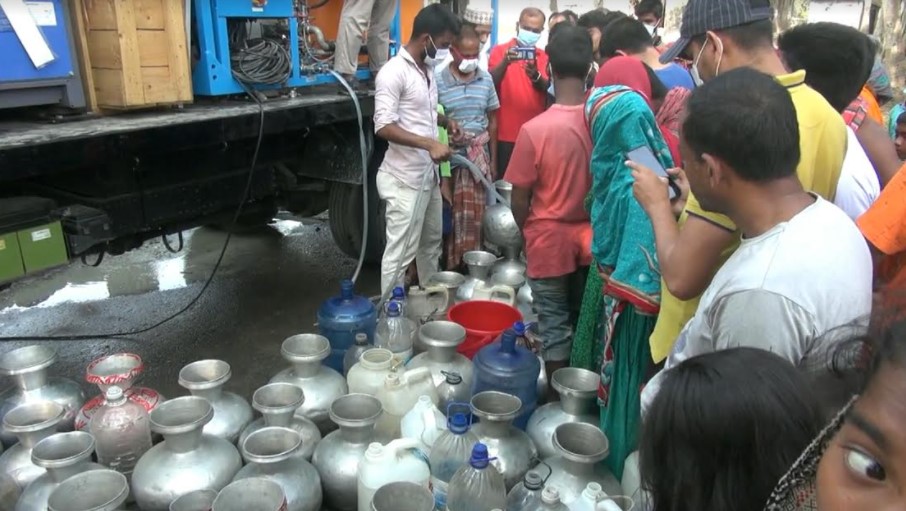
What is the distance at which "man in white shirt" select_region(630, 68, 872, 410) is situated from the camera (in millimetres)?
1322

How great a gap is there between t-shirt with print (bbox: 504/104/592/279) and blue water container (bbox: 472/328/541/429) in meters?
0.49

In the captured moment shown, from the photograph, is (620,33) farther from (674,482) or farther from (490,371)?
(674,482)

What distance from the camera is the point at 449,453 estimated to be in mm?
2068

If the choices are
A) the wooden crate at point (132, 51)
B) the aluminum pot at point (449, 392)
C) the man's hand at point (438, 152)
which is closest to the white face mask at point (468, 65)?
the man's hand at point (438, 152)

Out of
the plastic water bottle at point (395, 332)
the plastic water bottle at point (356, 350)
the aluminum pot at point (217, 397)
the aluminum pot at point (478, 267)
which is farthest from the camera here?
the aluminum pot at point (478, 267)

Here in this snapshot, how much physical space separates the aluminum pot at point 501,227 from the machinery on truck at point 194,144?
30.9 inches

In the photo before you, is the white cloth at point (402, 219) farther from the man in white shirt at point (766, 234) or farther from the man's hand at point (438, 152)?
the man in white shirt at point (766, 234)

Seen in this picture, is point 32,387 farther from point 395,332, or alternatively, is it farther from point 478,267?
point 478,267

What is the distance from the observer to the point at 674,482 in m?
1.13

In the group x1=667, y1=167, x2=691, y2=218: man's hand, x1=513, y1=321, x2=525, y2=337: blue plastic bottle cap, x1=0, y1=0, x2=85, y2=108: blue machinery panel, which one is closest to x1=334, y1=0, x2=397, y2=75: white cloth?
x1=0, y1=0, x2=85, y2=108: blue machinery panel

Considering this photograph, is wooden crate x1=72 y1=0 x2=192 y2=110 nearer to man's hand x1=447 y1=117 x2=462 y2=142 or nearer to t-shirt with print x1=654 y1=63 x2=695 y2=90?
man's hand x1=447 y1=117 x2=462 y2=142

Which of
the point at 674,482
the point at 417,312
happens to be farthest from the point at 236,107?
the point at 674,482

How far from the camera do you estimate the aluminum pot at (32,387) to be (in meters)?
2.51

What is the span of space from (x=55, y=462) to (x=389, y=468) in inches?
38.8
